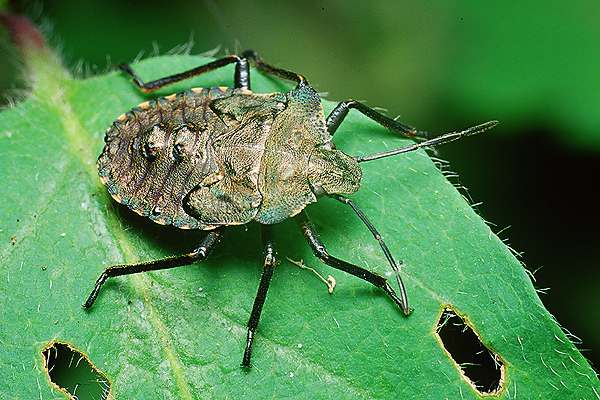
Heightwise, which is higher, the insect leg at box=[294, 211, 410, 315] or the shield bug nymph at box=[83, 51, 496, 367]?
the shield bug nymph at box=[83, 51, 496, 367]

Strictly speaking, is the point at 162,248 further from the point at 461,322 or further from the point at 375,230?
the point at 461,322

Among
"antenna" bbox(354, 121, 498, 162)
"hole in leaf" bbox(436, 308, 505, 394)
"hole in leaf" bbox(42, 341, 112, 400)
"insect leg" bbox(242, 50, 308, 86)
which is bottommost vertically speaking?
"hole in leaf" bbox(436, 308, 505, 394)

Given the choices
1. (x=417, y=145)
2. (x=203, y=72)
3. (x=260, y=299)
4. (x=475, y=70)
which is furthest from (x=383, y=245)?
(x=475, y=70)

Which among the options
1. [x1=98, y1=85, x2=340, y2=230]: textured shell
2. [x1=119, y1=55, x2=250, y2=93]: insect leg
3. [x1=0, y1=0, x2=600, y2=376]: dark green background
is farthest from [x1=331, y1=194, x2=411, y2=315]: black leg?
[x1=0, y1=0, x2=600, y2=376]: dark green background

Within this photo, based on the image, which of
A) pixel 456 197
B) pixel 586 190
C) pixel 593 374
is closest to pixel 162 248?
pixel 456 197

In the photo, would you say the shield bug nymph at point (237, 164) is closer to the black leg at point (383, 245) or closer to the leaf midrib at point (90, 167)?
the black leg at point (383, 245)

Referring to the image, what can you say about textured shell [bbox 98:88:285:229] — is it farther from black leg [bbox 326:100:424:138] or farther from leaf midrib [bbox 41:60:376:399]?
black leg [bbox 326:100:424:138]

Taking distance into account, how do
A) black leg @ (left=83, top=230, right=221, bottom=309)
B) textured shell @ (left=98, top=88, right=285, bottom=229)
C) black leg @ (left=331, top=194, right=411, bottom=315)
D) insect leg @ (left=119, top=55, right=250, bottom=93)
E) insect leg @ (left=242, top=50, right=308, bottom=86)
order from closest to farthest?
black leg @ (left=331, top=194, right=411, bottom=315) → black leg @ (left=83, top=230, right=221, bottom=309) → textured shell @ (left=98, top=88, right=285, bottom=229) → insect leg @ (left=242, top=50, right=308, bottom=86) → insect leg @ (left=119, top=55, right=250, bottom=93)
